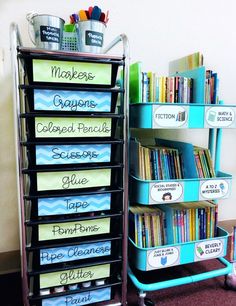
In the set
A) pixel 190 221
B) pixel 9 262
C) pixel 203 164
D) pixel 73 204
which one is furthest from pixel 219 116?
pixel 9 262

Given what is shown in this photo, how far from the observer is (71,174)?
3.41ft

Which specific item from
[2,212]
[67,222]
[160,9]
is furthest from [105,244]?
[160,9]

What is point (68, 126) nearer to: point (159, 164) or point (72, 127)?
point (72, 127)

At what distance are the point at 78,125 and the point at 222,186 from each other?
0.75m

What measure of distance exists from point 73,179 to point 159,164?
422mm

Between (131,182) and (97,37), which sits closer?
(97,37)

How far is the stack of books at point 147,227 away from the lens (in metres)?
1.24

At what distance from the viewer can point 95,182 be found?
1.08 m

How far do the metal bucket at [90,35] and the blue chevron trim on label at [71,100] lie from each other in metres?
0.18

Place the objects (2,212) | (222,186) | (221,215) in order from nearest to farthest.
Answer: (222,186), (2,212), (221,215)

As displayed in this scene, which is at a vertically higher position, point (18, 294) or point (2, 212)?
point (2, 212)

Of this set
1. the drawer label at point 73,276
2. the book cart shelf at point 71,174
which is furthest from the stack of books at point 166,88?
the drawer label at point 73,276

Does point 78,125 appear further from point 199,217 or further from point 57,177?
point 199,217

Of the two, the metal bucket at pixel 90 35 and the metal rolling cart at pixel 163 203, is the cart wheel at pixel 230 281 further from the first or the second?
the metal bucket at pixel 90 35
